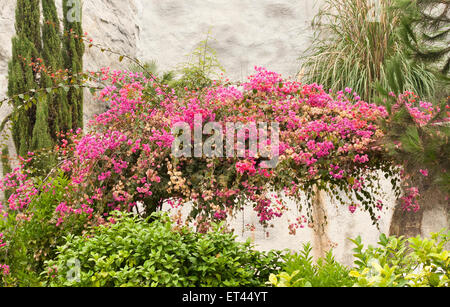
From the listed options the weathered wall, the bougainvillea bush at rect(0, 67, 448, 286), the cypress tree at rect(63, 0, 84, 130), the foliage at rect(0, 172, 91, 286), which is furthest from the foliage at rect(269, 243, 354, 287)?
the weathered wall

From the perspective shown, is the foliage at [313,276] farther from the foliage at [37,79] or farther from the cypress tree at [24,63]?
the cypress tree at [24,63]

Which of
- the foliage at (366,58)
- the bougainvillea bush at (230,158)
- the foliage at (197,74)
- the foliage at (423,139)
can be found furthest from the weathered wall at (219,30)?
the foliage at (423,139)

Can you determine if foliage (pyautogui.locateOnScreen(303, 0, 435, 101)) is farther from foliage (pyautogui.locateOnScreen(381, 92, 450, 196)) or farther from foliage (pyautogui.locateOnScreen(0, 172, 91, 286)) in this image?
foliage (pyautogui.locateOnScreen(0, 172, 91, 286))

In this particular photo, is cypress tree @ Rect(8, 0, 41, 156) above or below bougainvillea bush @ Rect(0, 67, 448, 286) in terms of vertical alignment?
above

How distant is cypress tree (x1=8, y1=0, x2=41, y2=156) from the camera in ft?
18.6

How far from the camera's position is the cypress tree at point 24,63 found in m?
5.68

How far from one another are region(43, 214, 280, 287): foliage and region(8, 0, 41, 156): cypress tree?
4279 millimetres

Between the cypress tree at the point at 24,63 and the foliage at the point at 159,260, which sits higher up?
the cypress tree at the point at 24,63

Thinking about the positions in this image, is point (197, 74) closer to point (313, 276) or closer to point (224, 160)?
point (224, 160)

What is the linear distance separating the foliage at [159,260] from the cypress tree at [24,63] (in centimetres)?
428

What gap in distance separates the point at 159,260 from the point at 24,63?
5.14 metres

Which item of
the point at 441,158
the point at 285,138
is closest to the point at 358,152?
the point at 285,138

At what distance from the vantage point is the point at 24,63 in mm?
5828

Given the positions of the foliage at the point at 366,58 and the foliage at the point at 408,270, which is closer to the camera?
the foliage at the point at 408,270
